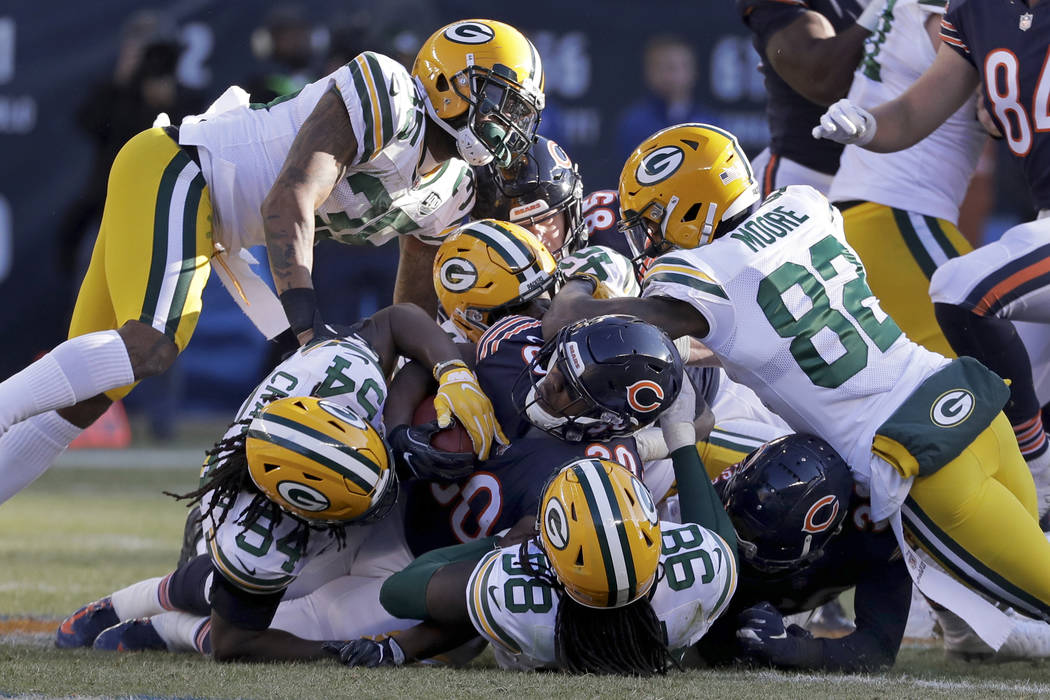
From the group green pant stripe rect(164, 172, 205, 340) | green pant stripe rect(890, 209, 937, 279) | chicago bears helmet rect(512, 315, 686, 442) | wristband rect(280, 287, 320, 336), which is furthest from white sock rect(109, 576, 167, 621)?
green pant stripe rect(890, 209, 937, 279)

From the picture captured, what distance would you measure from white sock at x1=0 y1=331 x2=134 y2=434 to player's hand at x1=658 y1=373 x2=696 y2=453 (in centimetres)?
136

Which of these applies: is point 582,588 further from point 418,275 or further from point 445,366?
point 418,275

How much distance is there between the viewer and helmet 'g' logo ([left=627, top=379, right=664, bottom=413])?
10.8 ft

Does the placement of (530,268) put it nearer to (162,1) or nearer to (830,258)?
(830,258)

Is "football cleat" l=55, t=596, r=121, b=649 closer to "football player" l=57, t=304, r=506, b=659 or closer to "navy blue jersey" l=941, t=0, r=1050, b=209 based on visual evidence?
"football player" l=57, t=304, r=506, b=659

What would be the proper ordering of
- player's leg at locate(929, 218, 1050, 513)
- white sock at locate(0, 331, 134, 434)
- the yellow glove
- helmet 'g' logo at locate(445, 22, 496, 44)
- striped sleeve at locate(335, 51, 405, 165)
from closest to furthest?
1. the yellow glove
2. white sock at locate(0, 331, 134, 434)
3. player's leg at locate(929, 218, 1050, 513)
4. striped sleeve at locate(335, 51, 405, 165)
5. helmet 'g' logo at locate(445, 22, 496, 44)

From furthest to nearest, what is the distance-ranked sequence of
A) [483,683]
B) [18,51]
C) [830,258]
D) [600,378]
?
1. [18,51]
2. [830,258]
3. [600,378]
4. [483,683]

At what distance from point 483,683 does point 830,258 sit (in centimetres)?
136

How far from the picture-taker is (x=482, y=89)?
13.6 ft

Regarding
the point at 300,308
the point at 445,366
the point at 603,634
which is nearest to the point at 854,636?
the point at 603,634

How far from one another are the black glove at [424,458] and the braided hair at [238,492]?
0.21 metres

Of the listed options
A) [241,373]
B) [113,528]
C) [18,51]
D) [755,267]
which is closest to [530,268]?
[755,267]

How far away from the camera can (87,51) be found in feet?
32.5

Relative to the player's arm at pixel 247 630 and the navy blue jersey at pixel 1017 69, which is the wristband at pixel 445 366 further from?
the navy blue jersey at pixel 1017 69
